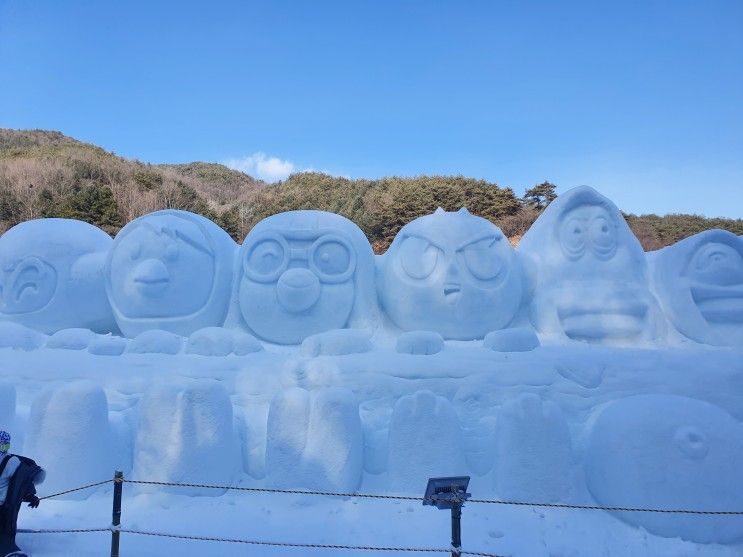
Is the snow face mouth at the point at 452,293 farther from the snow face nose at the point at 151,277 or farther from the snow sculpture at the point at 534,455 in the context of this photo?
the snow face nose at the point at 151,277

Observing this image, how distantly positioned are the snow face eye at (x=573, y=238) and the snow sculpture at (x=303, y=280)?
4.52ft

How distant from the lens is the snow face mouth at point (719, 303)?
3.73m

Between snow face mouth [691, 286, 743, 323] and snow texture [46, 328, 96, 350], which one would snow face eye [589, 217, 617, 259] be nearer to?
snow face mouth [691, 286, 743, 323]

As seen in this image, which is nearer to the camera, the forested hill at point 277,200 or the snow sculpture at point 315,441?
the snow sculpture at point 315,441

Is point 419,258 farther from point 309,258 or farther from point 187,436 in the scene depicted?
point 187,436

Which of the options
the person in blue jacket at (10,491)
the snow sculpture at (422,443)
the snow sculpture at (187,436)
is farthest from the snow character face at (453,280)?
the person in blue jacket at (10,491)

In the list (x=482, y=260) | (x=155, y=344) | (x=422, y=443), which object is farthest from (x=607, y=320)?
(x=155, y=344)

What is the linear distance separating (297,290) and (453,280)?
1020mm

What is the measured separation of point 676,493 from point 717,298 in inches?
67.2

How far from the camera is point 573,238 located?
392 cm

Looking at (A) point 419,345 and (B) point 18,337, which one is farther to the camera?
(B) point 18,337

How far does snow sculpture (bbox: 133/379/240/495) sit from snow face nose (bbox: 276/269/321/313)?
2.90 feet

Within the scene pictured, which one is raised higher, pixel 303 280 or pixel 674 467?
pixel 303 280

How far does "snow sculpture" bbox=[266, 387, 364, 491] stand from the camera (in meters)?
2.84
